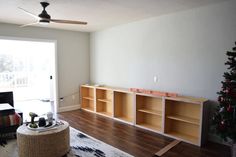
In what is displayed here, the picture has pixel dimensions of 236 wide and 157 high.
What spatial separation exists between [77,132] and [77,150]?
0.84 meters

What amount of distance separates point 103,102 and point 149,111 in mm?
1859

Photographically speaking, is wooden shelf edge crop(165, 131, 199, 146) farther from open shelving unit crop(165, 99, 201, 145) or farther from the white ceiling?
the white ceiling

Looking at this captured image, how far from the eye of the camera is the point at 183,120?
3.52 metres

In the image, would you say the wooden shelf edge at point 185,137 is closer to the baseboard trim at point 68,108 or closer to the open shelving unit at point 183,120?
the open shelving unit at point 183,120

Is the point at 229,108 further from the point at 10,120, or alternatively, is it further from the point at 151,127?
the point at 10,120

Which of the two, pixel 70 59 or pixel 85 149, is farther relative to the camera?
pixel 70 59

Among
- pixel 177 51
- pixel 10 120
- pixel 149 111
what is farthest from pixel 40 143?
pixel 177 51

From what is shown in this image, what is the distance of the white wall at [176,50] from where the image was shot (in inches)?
128

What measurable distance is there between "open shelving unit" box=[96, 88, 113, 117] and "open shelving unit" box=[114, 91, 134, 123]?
395 mm

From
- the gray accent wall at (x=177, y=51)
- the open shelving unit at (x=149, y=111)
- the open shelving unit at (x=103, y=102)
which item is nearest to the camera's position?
the gray accent wall at (x=177, y=51)

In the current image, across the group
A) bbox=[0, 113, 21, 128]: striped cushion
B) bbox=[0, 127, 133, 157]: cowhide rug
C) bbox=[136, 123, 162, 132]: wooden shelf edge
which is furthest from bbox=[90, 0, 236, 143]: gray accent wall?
bbox=[0, 113, 21, 128]: striped cushion

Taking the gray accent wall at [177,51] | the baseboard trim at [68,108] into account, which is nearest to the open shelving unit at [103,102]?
the gray accent wall at [177,51]

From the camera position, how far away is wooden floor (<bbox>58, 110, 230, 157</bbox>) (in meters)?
3.04

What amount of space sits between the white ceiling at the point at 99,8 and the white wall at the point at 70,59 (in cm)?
120
